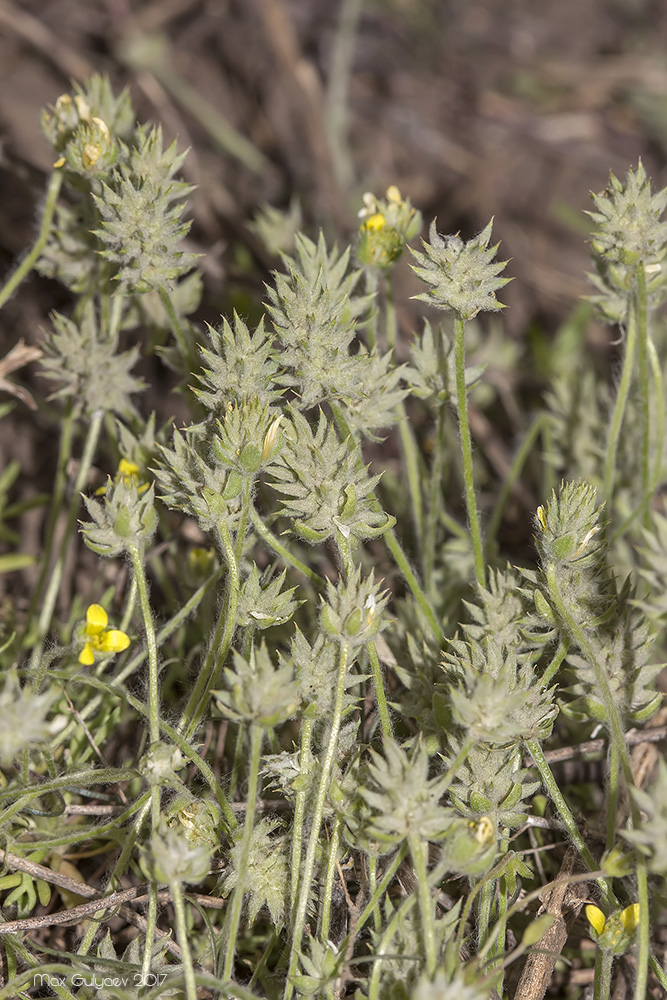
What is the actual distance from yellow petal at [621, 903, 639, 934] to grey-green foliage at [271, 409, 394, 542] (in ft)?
2.28

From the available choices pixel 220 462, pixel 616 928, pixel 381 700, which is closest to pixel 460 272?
pixel 220 462

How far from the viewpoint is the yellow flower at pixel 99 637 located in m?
1.66

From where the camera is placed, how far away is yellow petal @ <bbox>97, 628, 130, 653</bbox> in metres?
1.66

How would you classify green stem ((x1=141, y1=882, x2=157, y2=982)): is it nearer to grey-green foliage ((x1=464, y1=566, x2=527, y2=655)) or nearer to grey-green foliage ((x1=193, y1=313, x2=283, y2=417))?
grey-green foliage ((x1=464, y1=566, x2=527, y2=655))

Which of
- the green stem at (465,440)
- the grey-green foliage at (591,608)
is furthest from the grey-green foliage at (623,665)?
the green stem at (465,440)

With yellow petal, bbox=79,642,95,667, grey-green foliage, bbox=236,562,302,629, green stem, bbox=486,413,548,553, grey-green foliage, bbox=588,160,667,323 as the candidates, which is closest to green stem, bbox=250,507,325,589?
grey-green foliage, bbox=236,562,302,629

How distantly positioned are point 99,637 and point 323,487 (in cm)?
49

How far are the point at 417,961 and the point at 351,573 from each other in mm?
581

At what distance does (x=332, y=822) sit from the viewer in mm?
1559

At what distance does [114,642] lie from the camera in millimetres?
1661

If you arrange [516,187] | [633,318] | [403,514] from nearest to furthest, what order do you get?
1. [633,318]
2. [403,514]
3. [516,187]

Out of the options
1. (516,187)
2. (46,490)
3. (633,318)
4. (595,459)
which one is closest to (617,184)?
(633,318)

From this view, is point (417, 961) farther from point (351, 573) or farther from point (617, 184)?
point (617, 184)

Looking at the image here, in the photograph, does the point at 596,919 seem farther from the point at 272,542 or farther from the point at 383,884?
the point at 272,542
